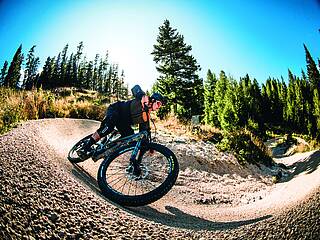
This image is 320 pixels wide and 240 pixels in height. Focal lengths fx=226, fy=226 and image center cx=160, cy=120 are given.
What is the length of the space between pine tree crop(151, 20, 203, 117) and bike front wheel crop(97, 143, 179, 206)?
20303 millimetres

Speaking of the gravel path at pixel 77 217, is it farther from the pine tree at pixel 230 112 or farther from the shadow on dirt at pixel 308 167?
the pine tree at pixel 230 112

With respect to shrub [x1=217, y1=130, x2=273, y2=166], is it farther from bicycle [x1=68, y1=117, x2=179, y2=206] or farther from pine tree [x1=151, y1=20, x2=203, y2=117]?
pine tree [x1=151, y1=20, x2=203, y2=117]

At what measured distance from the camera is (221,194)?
18.1 feet

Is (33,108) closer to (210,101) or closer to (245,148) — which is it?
A: (245,148)

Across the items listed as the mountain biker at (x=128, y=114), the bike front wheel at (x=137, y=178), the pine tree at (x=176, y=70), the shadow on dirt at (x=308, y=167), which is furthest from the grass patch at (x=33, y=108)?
the pine tree at (x=176, y=70)

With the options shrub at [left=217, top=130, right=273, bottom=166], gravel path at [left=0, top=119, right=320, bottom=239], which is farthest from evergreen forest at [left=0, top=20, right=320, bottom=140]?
gravel path at [left=0, top=119, right=320, bottom=239]

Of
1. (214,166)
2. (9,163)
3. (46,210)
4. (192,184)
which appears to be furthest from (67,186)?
(214,166)

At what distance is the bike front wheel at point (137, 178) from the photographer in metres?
3.15

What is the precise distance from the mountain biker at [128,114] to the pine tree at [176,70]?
67.5 ft

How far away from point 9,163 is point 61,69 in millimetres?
57196

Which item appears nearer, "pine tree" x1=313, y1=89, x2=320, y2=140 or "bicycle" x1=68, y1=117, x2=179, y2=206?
"bicycle" x1=68, y1=117, x2=179, y2=206

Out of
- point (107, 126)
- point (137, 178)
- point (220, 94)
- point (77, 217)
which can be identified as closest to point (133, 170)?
point (137, 178)

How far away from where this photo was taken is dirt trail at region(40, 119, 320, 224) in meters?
3.30

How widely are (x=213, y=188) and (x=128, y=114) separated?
3233 millimetres
